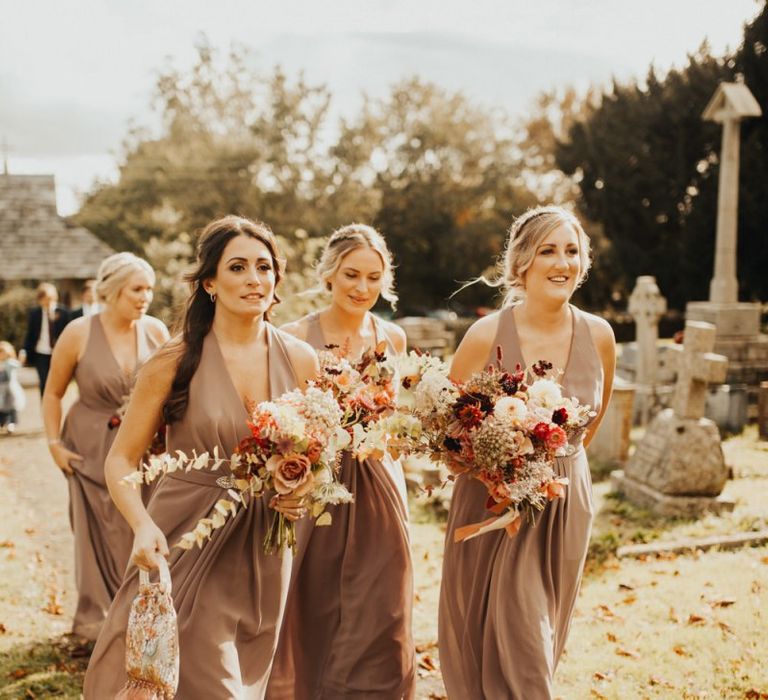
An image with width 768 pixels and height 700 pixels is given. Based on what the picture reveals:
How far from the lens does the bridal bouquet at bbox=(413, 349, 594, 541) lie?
357 cm

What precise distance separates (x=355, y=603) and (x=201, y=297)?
1.94m

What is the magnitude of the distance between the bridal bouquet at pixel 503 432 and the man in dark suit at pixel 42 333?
36.1 feet

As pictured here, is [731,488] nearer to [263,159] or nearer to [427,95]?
[263,159]

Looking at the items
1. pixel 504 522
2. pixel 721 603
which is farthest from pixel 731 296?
pixel 504 522

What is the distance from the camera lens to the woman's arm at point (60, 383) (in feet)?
19.8

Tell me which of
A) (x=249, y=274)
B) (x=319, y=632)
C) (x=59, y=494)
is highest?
(x=249, y=274)

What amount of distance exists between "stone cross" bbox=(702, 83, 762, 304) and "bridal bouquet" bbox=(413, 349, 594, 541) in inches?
566

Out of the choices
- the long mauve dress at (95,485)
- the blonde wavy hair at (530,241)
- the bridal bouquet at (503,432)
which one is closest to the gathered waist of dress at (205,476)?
the bridal bouquet at (503,432)

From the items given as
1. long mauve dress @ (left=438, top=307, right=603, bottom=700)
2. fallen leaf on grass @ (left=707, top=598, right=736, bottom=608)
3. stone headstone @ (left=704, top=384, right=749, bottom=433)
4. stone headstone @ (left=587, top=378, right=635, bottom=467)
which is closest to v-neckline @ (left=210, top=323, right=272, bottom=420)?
long mauve dress @ (left=438, top=307, right=603, bottom=700)

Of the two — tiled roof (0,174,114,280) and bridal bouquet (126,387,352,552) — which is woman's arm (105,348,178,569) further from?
tiled roof (0,174,114,280)

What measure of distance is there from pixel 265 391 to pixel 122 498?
75 centimetres

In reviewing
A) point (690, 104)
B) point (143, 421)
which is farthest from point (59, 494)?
point (690, 104)

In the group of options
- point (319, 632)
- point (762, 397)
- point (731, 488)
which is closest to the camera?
point (319, 632)

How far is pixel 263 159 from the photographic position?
36.3m
